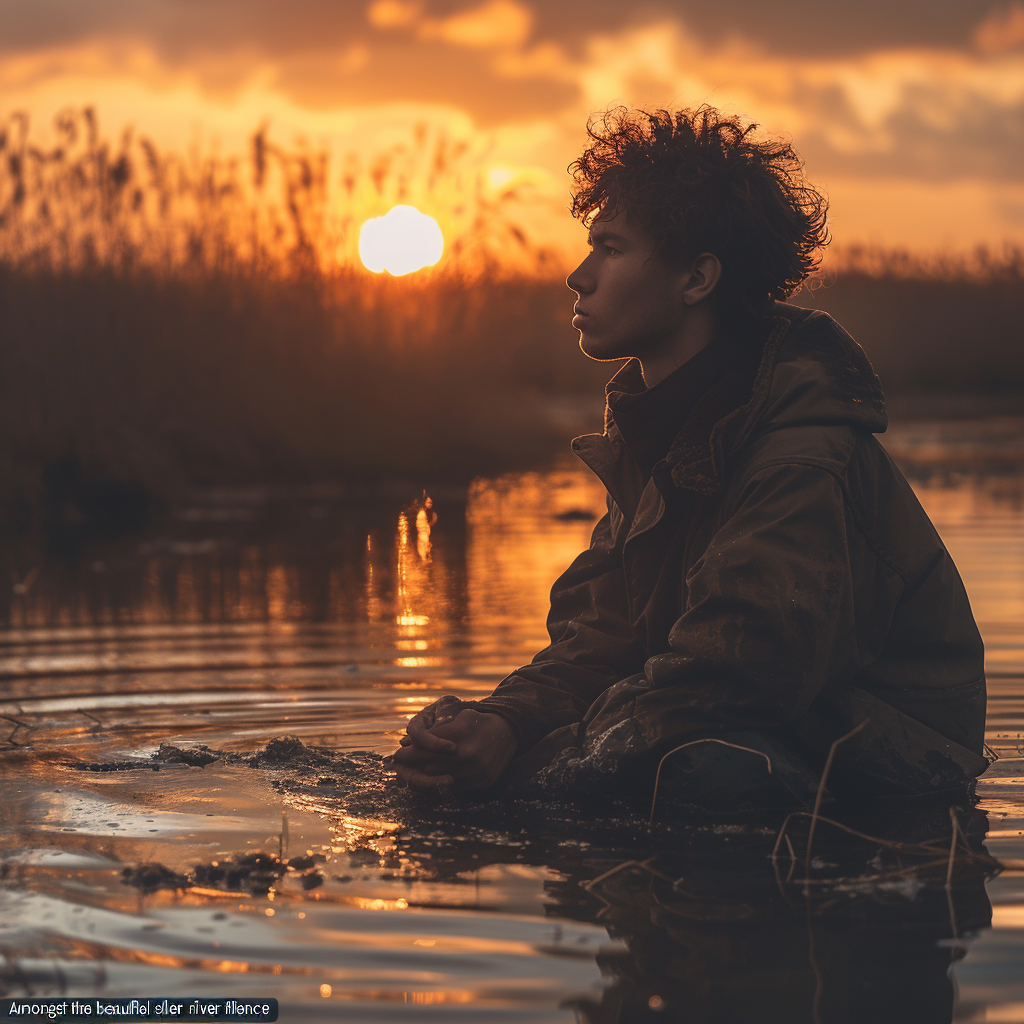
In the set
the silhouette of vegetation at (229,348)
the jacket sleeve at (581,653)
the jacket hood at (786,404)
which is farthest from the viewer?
the silhouette of vegetation at (229,348)

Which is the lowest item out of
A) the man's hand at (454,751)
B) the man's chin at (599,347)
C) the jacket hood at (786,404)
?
the man's hand at (454,751)

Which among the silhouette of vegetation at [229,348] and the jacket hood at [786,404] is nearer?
the jacket hood at [786,404]

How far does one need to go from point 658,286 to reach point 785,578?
693 mm

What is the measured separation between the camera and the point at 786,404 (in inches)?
102

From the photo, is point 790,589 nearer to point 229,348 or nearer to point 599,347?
point 599,347

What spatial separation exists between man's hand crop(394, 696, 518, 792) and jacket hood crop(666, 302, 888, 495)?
1.99ft

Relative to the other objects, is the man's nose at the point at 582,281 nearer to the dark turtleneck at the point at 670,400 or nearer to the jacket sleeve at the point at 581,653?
the dark turtleneck at the point at 670,400

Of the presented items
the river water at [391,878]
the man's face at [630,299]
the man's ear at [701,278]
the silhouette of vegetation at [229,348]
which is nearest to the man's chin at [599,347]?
the man's face at [630,299]

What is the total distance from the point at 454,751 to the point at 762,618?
65cm

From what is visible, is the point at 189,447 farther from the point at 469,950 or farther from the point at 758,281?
the point at 469,950

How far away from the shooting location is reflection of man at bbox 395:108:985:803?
8.00 ft

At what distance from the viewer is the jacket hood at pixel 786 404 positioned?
2.55 metres

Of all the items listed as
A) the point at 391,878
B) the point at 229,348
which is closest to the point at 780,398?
the point at 391,878

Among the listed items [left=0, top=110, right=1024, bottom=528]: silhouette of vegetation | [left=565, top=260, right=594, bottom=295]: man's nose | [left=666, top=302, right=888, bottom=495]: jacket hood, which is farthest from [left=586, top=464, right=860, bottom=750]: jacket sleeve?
[left=0, top=110, right=1024, bottom=528]: silhouette of vegetation
